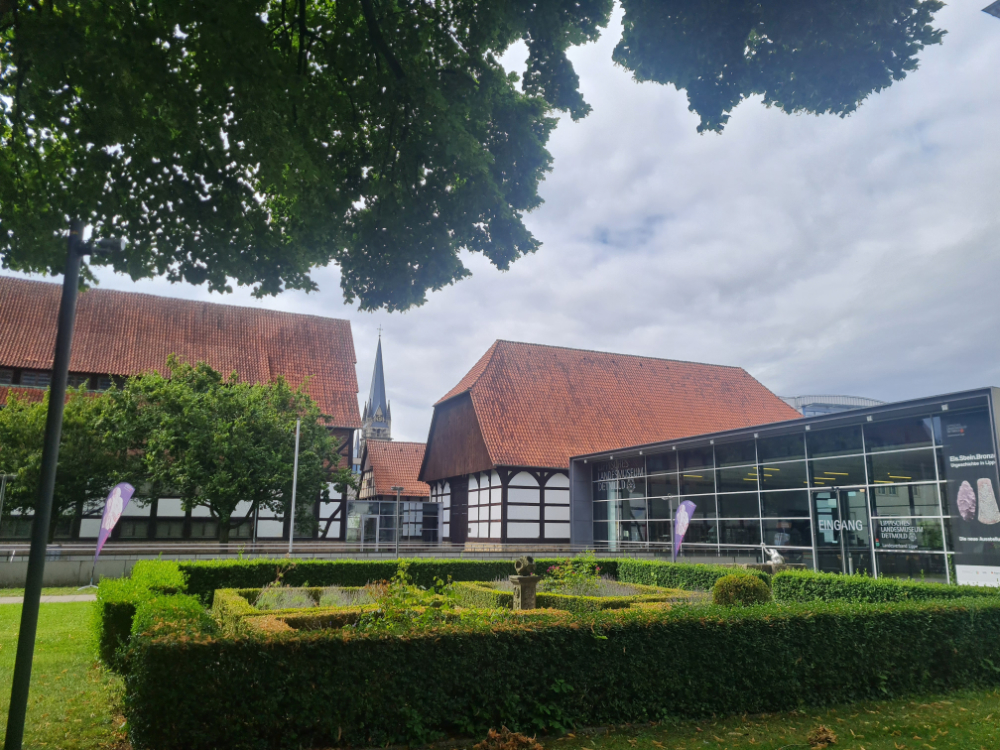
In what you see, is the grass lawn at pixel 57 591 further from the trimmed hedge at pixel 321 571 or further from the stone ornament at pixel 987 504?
the stone ornament at pixel 987 504

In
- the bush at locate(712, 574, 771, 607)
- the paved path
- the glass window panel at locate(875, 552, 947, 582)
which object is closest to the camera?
the bush at locate(712, 574, 771, 607)

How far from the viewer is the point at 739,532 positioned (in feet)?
80.0

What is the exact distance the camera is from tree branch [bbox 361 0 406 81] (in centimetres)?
660

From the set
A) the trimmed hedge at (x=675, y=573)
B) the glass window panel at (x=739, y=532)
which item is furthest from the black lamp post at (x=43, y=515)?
the glass window panel at (x=739, y=532)

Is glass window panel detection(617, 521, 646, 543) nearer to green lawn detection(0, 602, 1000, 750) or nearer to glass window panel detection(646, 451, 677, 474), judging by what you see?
glass window panel detection(646, 451, 677, 474)

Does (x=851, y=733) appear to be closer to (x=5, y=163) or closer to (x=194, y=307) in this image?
(x=5, y=163)

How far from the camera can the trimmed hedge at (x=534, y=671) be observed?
239 inches

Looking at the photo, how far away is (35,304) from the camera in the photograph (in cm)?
3397

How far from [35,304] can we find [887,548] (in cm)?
3679

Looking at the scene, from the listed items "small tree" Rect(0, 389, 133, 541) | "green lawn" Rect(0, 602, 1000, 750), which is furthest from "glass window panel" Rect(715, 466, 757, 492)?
"small tree" Rect(0, 389, 133, 541)

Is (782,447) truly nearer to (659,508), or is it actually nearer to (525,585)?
(659,508)

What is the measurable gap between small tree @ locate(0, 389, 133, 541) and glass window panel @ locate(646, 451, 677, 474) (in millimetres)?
19952

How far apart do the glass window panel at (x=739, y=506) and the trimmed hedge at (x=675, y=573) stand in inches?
181

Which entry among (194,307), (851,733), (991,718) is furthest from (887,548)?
(194,307)
